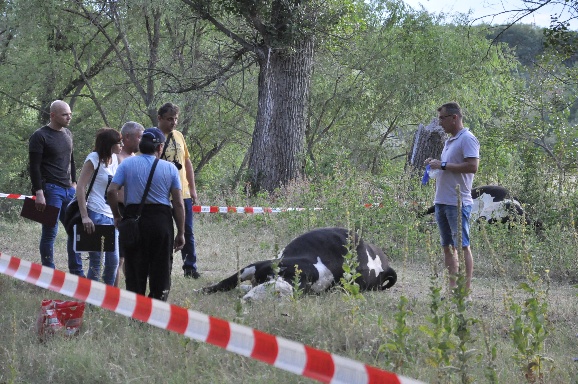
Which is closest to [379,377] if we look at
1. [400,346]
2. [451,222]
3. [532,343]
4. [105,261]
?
[400,346]

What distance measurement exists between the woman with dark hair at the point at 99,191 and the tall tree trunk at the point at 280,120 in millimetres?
11696

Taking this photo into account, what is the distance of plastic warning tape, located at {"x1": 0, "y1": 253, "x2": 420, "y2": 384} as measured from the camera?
3434 mm

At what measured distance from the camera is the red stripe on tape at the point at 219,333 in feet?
12.4

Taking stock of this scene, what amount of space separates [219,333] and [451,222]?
14.6 feet

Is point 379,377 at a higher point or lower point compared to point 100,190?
lower

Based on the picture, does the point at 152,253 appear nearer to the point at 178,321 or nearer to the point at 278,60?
the point at 178,321

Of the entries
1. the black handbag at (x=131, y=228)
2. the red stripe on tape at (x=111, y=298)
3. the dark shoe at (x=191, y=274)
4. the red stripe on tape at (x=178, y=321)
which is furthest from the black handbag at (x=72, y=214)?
the red stripe on tape at (x=178, y=321)

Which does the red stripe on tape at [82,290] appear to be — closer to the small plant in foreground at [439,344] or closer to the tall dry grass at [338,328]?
the tall dry grass at [338,328]

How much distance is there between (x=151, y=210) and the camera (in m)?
7.05

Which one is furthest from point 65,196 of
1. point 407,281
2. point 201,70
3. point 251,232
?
point 201,70

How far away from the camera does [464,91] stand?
29.3 metres

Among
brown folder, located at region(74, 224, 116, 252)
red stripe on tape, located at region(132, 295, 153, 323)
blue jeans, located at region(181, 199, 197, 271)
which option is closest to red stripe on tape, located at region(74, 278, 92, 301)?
red stripe on tape, located at region(132, 295, 153, 323)

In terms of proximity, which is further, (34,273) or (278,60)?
(278,60)

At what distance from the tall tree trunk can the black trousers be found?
500 inches
